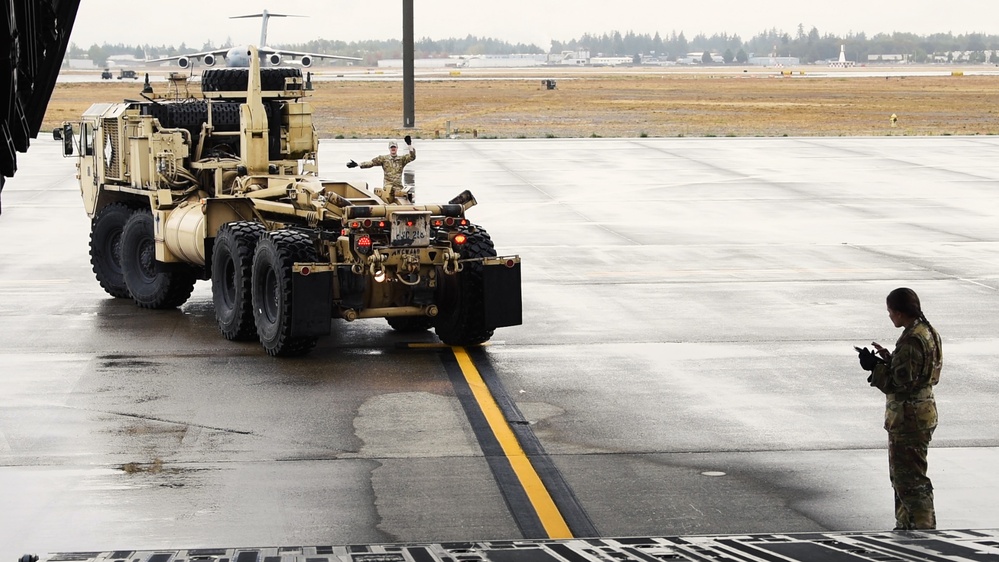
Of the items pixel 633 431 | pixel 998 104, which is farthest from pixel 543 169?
pixel 998 104

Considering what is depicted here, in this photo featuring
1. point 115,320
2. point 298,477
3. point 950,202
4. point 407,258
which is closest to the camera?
point 298,477

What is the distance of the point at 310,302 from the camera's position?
1256 cm

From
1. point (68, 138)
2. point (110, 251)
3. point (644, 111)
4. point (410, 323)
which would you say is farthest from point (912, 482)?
point (644, 111)

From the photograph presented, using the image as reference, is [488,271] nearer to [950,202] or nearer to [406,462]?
[406,462]

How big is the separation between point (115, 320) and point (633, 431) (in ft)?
23.4

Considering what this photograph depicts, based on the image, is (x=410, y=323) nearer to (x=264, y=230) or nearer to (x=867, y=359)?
(x=264, y=230)

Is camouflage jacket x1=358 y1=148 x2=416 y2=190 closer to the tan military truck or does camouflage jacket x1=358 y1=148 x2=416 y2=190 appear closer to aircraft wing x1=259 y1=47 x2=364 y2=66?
the tan military truck

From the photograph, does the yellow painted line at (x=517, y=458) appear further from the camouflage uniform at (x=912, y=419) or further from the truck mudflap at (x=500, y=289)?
the camouflage uniform at (x=912, y=419)

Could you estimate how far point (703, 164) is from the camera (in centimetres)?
3562

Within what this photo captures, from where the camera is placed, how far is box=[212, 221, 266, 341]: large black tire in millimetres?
13547

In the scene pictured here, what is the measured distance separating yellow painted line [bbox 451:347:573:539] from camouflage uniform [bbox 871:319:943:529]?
191 centimetres

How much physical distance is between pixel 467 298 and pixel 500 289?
335 mm

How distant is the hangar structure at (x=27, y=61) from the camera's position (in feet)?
22.5

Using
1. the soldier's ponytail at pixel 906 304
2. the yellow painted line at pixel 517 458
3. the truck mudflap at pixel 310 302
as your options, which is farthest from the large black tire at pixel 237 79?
the soldier's ponytail at pixel 906 304
